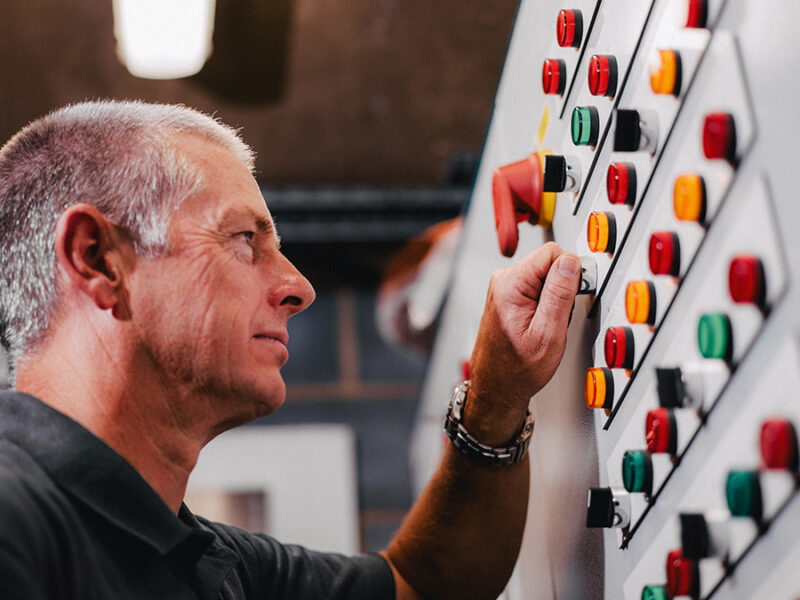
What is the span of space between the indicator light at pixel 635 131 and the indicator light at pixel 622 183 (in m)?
0.04

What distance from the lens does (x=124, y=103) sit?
41.0 inches

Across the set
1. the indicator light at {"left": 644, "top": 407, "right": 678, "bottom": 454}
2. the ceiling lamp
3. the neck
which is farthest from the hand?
the ceiling lamp

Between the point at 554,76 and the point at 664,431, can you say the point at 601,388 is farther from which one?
the point at 554,76

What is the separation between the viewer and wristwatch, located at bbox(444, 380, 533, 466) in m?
1.02

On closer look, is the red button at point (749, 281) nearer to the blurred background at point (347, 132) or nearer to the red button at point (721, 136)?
the red button at point (721, 136)

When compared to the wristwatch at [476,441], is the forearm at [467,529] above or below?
below

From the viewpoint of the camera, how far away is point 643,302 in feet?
2.20

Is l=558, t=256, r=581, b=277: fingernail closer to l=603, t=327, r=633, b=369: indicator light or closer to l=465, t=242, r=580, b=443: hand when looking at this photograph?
l=465, t=242, r=580, b=443: hand

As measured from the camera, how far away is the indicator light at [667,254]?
62 centimetres

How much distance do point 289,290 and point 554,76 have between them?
361 millimetres

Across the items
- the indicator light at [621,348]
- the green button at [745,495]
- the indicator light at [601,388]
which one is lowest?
the indicator light at [601,388]

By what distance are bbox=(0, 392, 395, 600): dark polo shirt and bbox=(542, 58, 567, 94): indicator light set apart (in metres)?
0.55

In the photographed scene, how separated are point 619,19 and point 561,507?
528mm

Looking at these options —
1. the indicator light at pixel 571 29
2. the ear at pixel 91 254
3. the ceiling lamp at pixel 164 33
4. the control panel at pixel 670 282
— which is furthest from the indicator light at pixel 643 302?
the ceiling lamp at pixel 164 33
